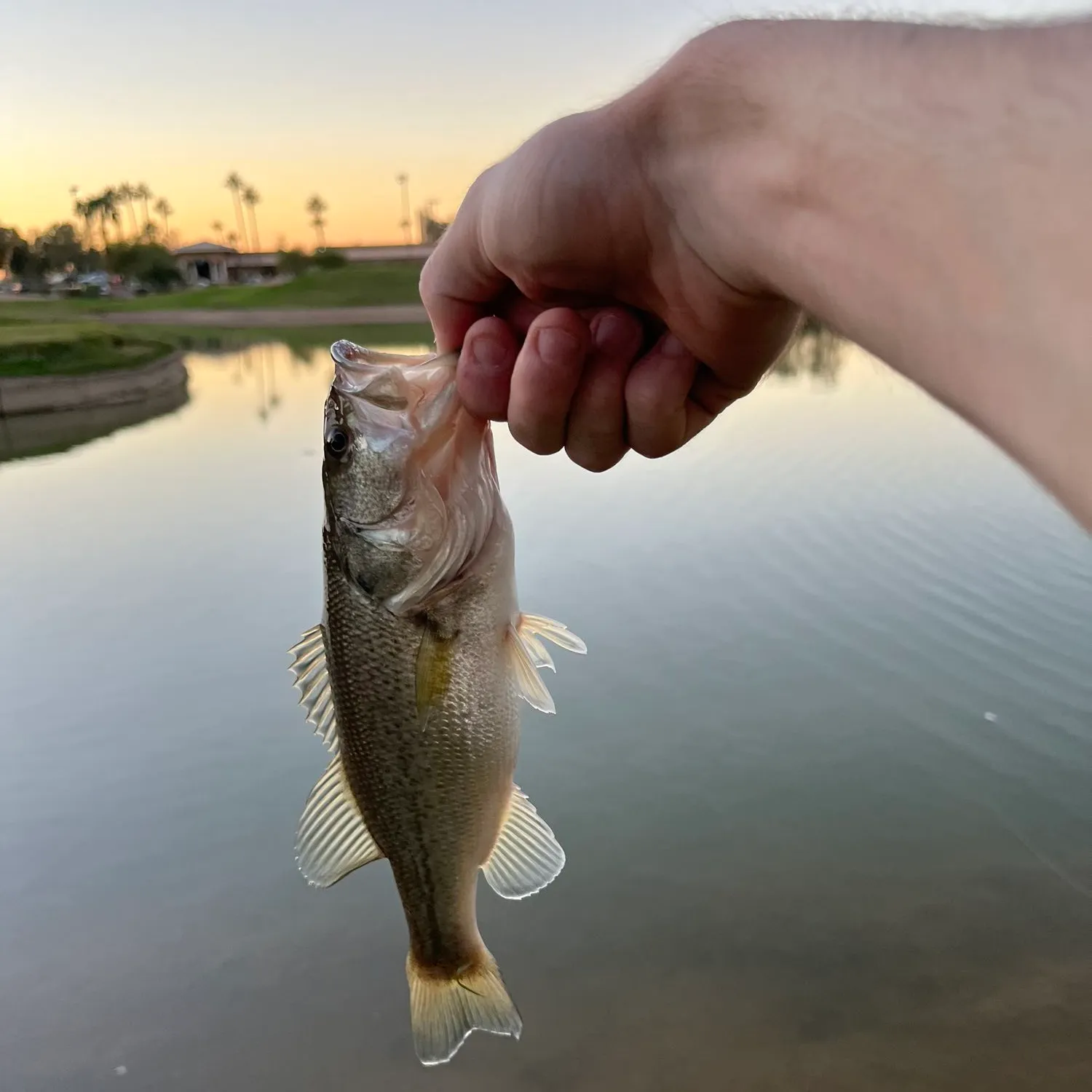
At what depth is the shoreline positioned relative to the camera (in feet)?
55.2

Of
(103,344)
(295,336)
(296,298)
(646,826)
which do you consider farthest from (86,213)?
(646,826)

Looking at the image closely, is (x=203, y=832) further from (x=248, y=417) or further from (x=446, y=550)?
(x=248, y=417)

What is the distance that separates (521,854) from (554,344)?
45.3 inches

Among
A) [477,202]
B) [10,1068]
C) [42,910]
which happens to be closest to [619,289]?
[477,202]

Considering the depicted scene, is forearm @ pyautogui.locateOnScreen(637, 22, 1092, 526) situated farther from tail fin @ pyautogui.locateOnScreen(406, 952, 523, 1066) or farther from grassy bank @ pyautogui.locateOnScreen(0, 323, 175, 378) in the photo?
grassy bank @ pyautogui.locateOnScreen(0, 323, 175, 378)

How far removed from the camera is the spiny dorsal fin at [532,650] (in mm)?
1916

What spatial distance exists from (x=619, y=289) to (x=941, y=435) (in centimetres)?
1070

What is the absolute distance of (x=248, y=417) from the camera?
15820 millimetres

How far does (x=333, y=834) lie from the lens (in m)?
1.96

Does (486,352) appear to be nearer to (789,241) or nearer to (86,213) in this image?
(789,241)

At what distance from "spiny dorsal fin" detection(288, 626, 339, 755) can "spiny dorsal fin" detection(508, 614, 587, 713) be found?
0.42m

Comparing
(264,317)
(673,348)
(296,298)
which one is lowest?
(264,317)

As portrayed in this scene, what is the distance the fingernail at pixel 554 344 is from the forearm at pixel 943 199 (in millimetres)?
540

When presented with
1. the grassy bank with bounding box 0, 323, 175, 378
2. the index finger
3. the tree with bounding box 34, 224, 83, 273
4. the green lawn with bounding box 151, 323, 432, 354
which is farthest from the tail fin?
the tree with bounding box 34, 224, 83, 273
